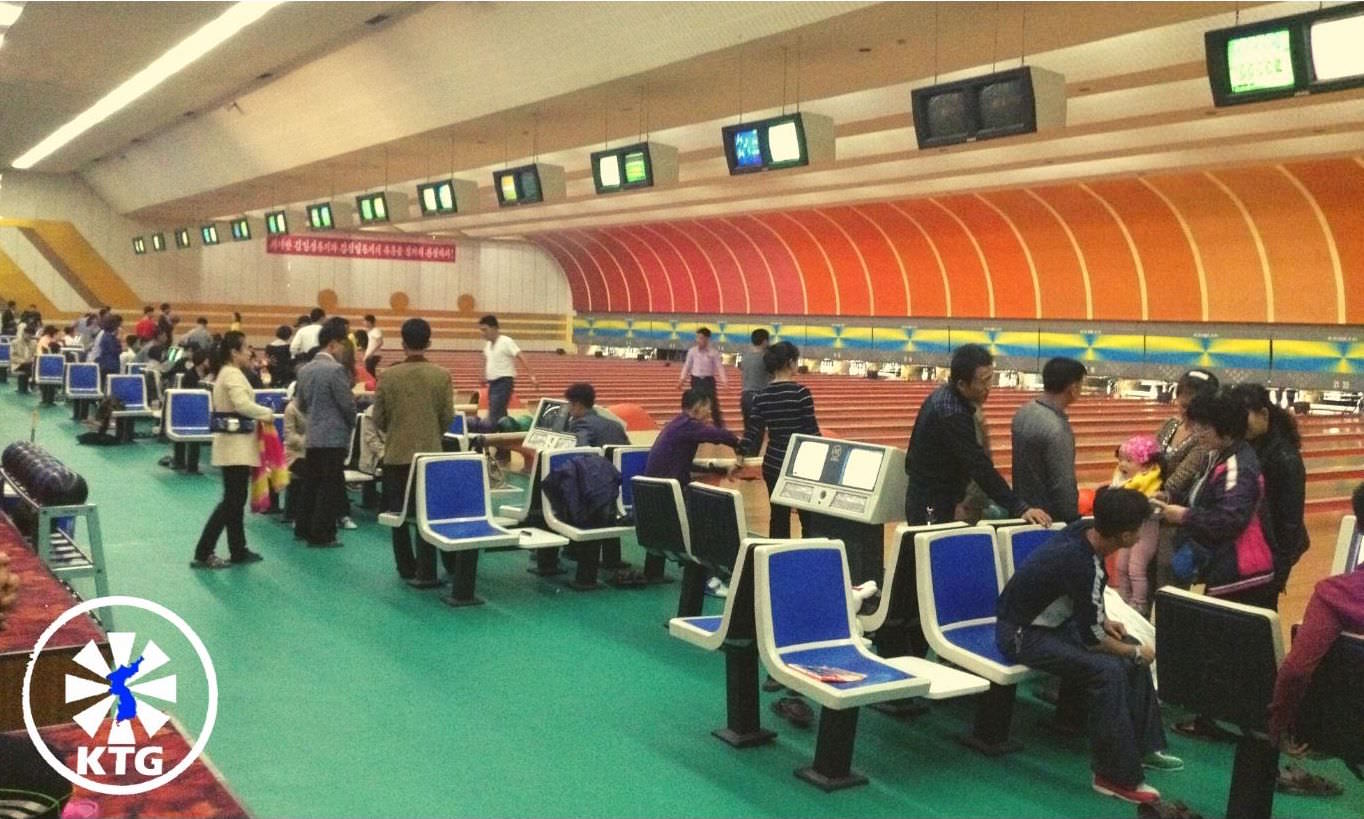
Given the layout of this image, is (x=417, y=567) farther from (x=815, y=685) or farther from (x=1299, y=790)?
(x=1299, y=790)

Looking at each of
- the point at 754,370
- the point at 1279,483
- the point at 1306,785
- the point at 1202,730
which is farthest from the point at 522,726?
the point at 754,370

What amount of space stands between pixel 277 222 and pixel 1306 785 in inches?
718

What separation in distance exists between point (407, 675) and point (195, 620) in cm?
140

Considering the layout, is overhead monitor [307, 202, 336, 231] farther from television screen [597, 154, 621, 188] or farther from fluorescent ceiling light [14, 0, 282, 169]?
television screen [597, 154, 621, 188]

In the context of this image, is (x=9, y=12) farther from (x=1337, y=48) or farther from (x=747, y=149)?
(x=1337, y=48)

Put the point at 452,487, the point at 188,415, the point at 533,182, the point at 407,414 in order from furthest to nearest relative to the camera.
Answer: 1. the point at 533,182
2. the point at 188,415
3. the point at 407,414
4. the point at 452,487

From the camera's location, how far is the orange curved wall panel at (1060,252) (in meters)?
15.3

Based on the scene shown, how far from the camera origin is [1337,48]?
17.6 feet

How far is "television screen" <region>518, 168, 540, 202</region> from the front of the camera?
11.6 metres

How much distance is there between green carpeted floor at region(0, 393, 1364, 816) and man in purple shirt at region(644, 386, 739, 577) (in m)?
0.73

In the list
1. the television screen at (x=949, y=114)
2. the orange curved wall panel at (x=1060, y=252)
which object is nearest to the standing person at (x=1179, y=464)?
the television screen at (x=949, y=114)

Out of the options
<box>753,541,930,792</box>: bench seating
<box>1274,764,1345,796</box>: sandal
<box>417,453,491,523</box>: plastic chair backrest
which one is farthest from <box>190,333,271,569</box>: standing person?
<box>1274,764,1345,796</box>: sandal

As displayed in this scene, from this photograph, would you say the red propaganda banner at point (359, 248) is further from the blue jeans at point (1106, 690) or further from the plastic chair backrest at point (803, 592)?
the blue jeans at point (1106, 690)

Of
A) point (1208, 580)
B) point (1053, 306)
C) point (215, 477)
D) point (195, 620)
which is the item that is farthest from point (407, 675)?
point (1053, 306)
